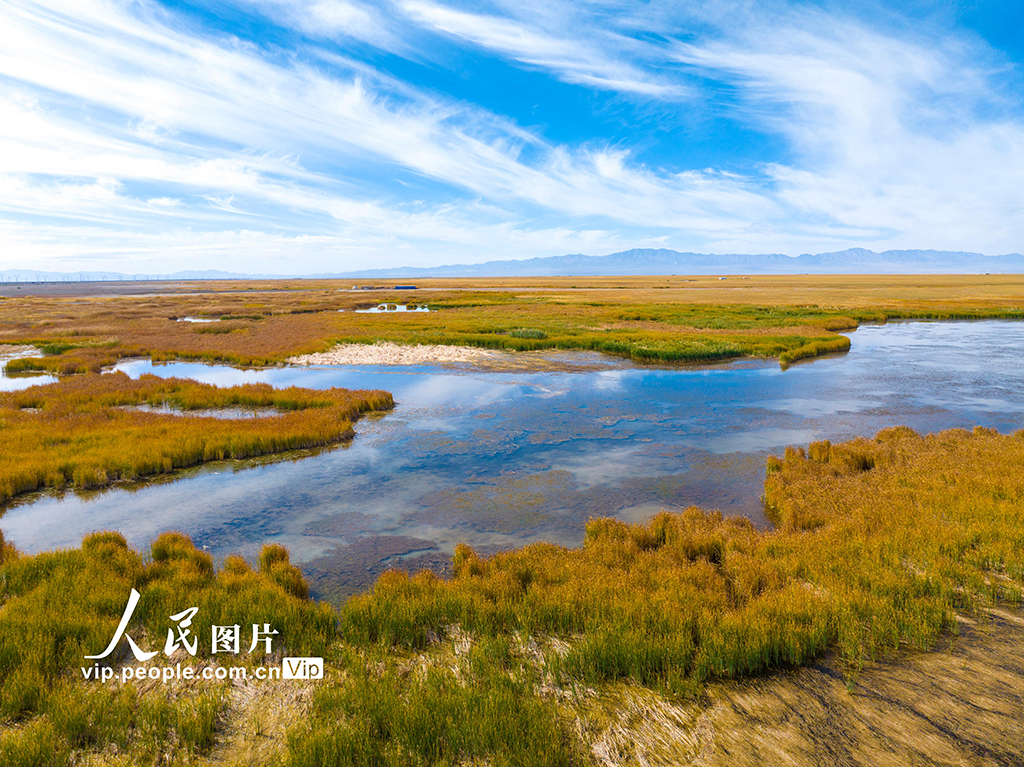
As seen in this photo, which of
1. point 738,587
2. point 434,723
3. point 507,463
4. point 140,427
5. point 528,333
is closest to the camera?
point 434,723

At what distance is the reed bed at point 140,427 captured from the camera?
1540 centimetres

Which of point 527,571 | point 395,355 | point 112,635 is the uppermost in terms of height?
point 395,355

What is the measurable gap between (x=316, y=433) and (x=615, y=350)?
84.9 ft

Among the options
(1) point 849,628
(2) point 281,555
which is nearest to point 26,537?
(2) point 281,555

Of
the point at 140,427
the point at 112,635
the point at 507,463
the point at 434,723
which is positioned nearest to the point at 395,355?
the point at 140,427

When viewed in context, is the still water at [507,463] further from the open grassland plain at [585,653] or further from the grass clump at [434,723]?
the grass clump at [434,723]

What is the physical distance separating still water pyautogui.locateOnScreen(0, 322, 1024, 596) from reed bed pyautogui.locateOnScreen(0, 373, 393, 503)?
2.84 ft

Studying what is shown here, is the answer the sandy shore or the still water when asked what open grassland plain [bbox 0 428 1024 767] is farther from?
the sandy shore

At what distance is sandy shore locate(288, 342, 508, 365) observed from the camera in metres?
36.0

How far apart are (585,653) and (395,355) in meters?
33.0

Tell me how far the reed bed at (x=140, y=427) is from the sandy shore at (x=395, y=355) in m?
10.5

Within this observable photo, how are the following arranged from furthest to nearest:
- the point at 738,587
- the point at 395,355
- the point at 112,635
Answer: the point at 395,355, the point at 738,587, the point at 112,635

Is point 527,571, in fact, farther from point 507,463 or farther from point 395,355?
point 395,355

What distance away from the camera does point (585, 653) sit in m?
6.83
